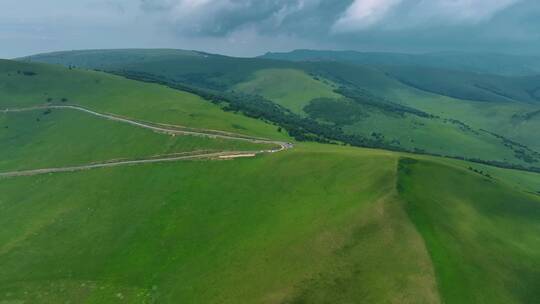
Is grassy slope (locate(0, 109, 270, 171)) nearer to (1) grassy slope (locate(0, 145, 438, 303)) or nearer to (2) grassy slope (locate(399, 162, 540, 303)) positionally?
(1) grassy slope (locate(0, 145, 438, 303))

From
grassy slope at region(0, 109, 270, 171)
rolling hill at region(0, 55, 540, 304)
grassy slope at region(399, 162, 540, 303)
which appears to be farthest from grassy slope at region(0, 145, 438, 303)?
grassy slope at region(0, 109, 270, 171)

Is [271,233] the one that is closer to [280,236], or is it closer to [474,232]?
[280,236]

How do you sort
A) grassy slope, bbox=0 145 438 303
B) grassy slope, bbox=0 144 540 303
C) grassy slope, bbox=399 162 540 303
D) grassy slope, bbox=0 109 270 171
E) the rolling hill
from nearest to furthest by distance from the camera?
grassy slope, bbox=399 162 540 303 → grassy slope, bbox=0 144 540 303 → the rolling hill → grassy slope, bbox=0 145 438 303 → grassy slope, bbox=0 109 270 171

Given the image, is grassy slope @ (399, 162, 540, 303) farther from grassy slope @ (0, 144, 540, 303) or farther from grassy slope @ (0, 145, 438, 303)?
grassy slope @ (0, 145, 438, 303)

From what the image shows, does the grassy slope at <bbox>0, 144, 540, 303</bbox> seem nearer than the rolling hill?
Yes

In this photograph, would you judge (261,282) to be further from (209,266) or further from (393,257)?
(393,257)

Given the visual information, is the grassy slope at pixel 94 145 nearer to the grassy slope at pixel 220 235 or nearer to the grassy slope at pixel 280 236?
the grassy slope at pixel 220 235

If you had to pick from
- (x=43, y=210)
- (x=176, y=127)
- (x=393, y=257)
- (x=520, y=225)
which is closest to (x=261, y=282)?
(x=393, y=257)

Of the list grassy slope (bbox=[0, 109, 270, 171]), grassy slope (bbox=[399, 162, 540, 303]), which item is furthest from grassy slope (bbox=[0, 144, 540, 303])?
grassy slope (bbox=[0, 109, 270, 171])

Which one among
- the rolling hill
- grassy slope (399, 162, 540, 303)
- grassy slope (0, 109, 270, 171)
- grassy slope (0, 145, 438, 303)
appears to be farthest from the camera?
grassy slope (0, 109, 270, 171)
